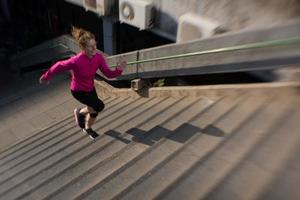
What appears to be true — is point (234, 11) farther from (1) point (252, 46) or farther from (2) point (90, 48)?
(2) point (90, 48)

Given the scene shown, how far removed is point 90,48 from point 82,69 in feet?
1.10

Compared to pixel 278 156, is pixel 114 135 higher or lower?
lower

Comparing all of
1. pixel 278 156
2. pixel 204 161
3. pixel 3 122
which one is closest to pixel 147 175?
pixel 204 161

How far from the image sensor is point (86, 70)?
4629mm

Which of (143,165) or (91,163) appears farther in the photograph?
(91,163)

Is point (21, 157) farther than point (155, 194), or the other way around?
point (21, 157)

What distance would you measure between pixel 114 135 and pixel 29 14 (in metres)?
12.1

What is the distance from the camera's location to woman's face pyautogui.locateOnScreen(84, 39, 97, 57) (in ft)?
14.3

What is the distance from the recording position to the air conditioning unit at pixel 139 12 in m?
7.55

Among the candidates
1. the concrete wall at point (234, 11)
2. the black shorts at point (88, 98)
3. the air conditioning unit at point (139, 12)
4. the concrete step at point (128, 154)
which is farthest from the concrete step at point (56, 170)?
the air conditioning unit at point (139, 12)

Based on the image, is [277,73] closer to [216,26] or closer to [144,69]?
[216,26]

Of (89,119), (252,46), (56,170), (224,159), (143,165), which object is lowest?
(89,119)

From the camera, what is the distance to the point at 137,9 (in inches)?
302

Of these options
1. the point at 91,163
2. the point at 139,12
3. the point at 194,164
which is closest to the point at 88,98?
the point at 91,163
